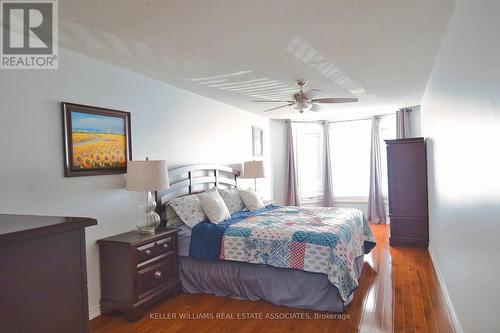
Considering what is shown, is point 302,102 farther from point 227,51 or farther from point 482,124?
point 482,124

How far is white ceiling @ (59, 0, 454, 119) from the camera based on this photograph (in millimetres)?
2189

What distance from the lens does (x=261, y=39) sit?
2.72m

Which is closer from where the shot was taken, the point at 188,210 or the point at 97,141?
the point at 97,141

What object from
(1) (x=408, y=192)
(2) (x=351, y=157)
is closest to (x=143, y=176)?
(1) (x=408, y=192)

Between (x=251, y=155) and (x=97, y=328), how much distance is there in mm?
4070

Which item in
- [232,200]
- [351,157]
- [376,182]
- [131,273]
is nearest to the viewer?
[131,273]

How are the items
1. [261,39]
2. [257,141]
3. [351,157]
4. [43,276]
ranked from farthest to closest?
[351,157]
[257,141]
[261,39]
[43,276]

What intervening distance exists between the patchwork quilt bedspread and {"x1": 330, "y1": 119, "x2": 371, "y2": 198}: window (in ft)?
12.1

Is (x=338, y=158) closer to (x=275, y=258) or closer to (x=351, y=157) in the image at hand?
(x=351, y=157)

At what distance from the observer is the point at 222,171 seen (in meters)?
5.23

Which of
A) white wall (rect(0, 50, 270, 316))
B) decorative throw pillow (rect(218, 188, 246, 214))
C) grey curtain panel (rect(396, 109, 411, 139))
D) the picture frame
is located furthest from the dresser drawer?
grey curtain panel (rect(396, 109, 411, 139))

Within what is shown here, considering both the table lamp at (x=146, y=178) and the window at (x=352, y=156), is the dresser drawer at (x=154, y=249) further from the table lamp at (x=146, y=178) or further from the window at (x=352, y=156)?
the window at (x=352, y=156)

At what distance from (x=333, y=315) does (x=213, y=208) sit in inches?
66.8

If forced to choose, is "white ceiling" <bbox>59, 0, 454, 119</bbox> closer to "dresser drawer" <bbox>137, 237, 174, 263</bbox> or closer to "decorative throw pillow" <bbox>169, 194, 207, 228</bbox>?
"decorative throw pillow" <bbox>169, 194, 207, 228</bbox>
